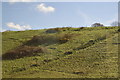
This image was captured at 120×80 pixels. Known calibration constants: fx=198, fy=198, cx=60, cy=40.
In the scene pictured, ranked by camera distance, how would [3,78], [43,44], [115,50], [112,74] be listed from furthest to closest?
1. [43,44]
2. [115,50]
3. [3,78]
4. [112,74]

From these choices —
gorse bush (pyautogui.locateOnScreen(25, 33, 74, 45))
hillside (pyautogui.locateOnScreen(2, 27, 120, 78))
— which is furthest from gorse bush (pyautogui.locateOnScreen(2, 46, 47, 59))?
gorse bush (pyautogui.locateOnScreen(25, 33, 74, 45))

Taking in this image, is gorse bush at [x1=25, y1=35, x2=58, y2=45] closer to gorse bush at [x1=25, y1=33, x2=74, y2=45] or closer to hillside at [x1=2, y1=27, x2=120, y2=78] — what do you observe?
gorse bush at [x1=25, y1=33, x2=74, y2=45]

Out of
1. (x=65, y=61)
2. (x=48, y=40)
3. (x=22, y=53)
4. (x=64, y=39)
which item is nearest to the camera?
(x=65, y=61)

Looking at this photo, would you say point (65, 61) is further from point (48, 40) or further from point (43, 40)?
point (43, 40)

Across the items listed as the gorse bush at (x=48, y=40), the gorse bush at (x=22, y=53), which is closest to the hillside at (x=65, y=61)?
the gorse bush at (x=22, y=53)

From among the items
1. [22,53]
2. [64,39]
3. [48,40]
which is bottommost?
[22,53]

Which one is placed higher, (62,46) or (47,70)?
(62,46)

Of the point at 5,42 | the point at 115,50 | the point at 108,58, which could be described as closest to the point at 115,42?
the point at 115,50

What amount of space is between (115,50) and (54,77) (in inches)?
244

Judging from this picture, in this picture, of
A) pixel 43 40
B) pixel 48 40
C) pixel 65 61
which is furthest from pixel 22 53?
pixel 65 61

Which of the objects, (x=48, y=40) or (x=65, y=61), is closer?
(x=65, y=61)

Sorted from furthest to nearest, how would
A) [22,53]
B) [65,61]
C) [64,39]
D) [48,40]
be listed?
[48,40]
[64,39]
[22,53]
[65,61]

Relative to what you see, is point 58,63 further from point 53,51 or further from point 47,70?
point 53,51

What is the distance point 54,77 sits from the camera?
36.3 ft
